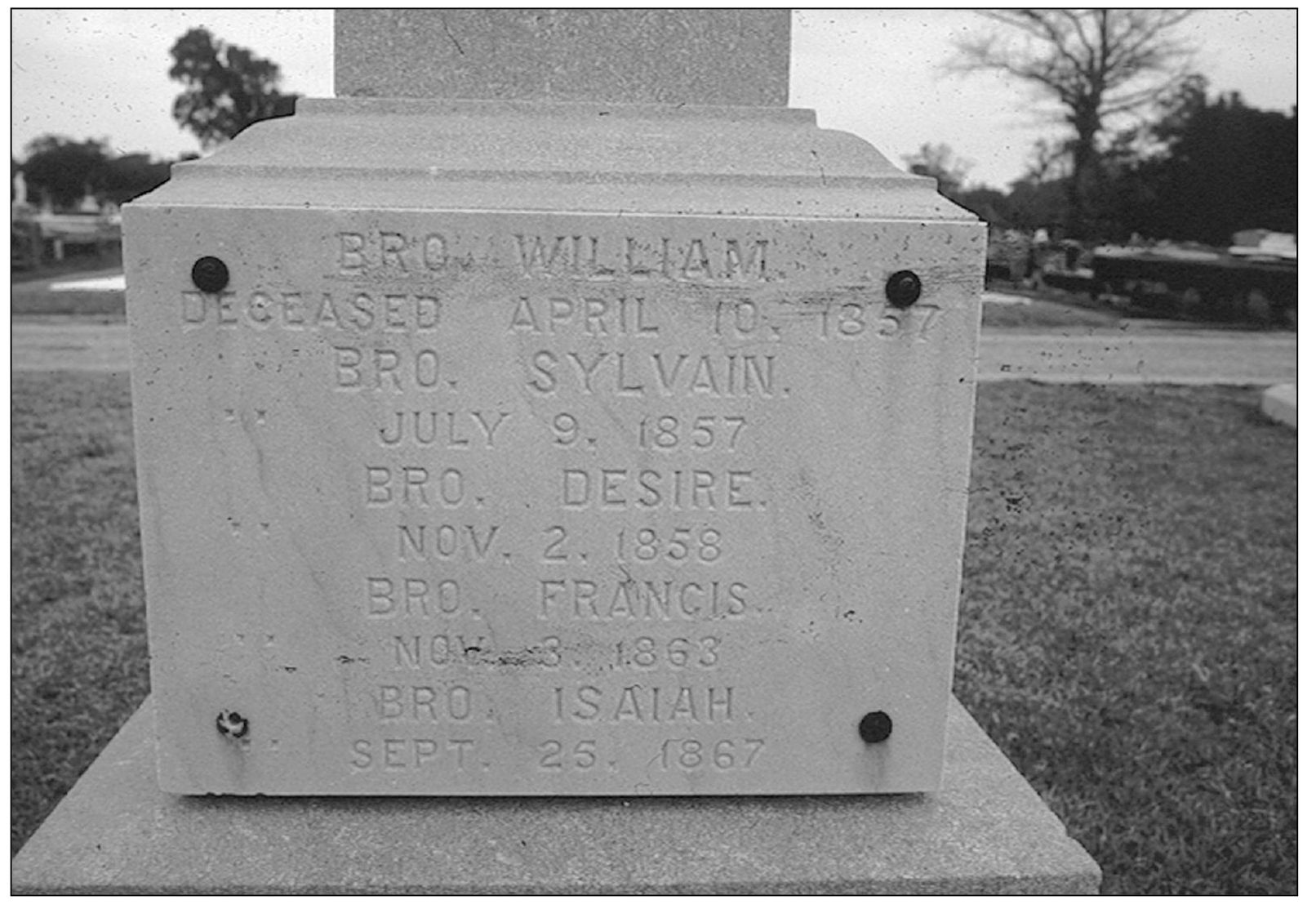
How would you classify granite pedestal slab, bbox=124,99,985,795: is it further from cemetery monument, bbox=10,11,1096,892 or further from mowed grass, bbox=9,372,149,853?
mowed grass, bbox=9,372,149,853

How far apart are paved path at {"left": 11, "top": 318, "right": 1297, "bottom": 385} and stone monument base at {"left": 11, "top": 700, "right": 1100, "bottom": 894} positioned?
6.13 metres

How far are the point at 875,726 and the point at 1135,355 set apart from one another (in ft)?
31.0

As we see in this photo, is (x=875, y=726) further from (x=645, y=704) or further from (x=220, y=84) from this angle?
(x=220, y=84)

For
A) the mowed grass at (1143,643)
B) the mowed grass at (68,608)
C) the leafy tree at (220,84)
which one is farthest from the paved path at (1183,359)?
the mowed grass at (68,608)

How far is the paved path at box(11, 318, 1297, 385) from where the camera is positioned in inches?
352

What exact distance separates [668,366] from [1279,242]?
30.7ft

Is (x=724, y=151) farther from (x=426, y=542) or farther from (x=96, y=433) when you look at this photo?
(x=96, y=433)

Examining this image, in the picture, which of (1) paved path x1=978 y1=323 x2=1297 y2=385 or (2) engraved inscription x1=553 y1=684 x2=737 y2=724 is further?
(1) paved path x1=978 y1=323 x2=1297 y2=385

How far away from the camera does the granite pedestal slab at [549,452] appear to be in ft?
5.51

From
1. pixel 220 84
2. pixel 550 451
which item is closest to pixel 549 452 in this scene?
pixel 550 451

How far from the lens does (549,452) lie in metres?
1.75

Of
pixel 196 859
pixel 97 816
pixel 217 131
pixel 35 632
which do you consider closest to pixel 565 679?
pixel 196 859

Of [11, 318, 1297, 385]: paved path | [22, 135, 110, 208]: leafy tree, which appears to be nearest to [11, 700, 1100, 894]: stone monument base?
[22, 135, 110, 208]: leafy tree

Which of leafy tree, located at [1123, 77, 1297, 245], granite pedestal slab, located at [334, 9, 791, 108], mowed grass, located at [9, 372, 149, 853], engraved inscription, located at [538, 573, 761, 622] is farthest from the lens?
leafy tree, located at [1123, 77, 1297, 245]
